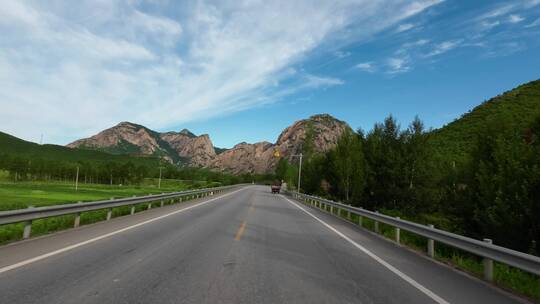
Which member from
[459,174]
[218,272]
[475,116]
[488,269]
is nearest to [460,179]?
[459,174]

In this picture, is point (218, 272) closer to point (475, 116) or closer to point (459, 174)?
point (459, 174)

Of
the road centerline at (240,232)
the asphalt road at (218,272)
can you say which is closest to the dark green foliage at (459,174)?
the asphalt road at (218,272)

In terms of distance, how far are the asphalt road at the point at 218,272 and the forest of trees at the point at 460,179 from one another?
13.4 feet

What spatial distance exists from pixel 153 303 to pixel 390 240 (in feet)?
32.8

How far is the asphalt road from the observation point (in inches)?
221

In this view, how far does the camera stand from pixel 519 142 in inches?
565

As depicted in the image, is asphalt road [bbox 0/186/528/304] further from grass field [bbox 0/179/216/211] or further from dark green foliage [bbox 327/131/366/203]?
Result: grass field [bbox 0/179/216/211]

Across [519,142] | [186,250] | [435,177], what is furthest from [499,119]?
[186,250]

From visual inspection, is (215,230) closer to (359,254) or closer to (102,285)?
(359,254)

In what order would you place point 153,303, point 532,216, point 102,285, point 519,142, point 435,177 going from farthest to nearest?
1. point 435,177
2. point 519,142
3. point 532,216
4. point 102,285
5. point 153,303

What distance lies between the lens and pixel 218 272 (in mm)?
7074

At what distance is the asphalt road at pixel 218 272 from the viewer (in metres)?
5.62

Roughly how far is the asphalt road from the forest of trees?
13.4ft

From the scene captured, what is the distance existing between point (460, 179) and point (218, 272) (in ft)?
45.7
